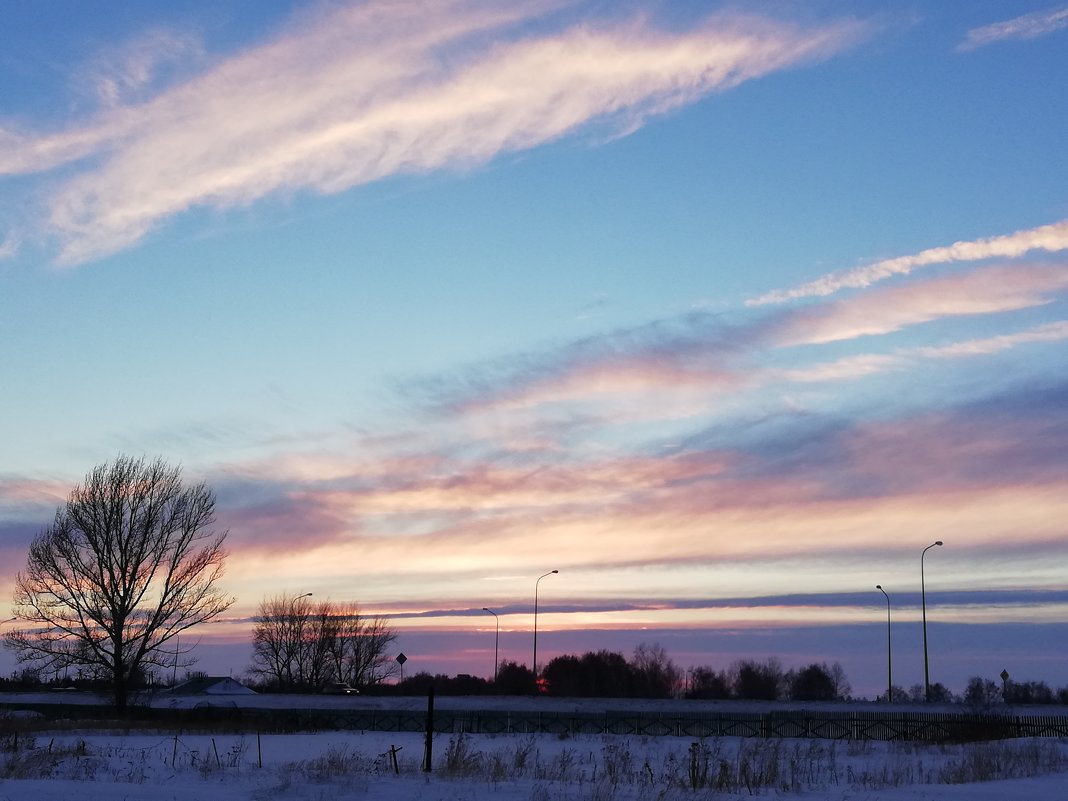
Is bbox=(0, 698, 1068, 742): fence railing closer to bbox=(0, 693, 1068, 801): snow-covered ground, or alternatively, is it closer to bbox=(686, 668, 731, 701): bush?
bbox=(0, 693, 1068, 801): snow-covered ground

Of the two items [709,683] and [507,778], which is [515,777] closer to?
[507,778]

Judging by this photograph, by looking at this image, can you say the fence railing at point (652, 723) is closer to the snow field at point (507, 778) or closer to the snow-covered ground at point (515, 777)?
the snow-covered ground at point (515, 777)

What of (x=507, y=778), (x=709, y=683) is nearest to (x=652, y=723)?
(x=507, y=778)

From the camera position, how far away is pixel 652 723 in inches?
2574

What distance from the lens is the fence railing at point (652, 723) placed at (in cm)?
5944

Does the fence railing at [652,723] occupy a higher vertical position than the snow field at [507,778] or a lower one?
lower

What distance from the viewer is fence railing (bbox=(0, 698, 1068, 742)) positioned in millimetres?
59438

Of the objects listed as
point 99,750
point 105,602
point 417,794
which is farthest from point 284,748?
point 105,602

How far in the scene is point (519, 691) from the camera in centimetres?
13888

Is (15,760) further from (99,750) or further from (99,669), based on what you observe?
(99,669)

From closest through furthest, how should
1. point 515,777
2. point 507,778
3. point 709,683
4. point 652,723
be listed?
1. point 507,778
2. point 515,777
3. point 652,723
4. point 709,683

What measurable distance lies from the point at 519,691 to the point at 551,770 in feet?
370

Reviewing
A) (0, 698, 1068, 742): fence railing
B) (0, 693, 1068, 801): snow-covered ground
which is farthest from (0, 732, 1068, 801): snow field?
(0, 698, 1068, 742): fence railing

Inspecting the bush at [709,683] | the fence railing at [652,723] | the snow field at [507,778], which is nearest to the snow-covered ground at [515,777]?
the snow field at [507,778]
